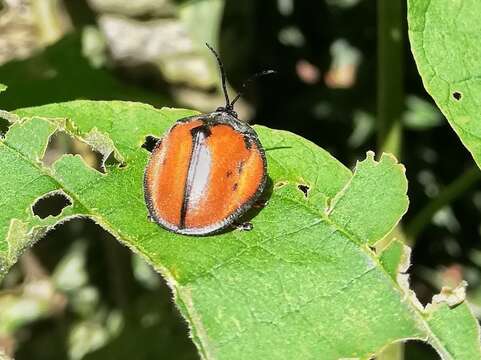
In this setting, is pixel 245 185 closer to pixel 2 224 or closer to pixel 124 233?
pixel 124 233

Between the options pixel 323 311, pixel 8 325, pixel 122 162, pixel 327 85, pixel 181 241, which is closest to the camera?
pixel 323 311

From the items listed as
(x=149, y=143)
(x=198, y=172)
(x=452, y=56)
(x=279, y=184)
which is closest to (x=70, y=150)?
(x=149, y=143)

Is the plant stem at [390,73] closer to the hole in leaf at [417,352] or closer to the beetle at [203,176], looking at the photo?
the beetle at [203,176]

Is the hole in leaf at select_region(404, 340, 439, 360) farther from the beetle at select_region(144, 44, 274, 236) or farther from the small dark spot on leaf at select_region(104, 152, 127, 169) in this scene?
the small dark spot on leaf at select_region(104, 152, 127, 169)

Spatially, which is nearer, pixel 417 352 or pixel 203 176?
pixel 203 176

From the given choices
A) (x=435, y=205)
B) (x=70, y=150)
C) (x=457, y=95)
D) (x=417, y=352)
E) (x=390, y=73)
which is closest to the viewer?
(x=457, y=95)

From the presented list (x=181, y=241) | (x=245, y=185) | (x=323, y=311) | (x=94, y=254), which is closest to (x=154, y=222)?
(x=181, y=241)

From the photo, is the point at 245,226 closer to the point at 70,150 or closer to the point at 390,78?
the point at 390,78
